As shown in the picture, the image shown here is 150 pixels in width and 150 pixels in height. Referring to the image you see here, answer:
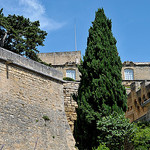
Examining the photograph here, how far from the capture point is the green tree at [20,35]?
2266 cm

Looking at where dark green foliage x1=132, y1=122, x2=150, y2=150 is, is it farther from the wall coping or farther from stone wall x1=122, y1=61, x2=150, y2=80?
stone wall x1=122, y1=61, x2=150, y2=80

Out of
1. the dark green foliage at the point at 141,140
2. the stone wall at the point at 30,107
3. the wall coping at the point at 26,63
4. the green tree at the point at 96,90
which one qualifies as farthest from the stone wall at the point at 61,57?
the dark green foliage at the point at 141,140

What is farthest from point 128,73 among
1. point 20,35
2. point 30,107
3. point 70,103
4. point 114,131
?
point 114,131

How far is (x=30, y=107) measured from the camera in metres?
14.2

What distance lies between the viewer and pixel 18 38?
22.8 meters

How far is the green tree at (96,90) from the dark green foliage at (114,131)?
431mm

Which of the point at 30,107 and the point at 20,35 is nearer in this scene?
the point at 30,107

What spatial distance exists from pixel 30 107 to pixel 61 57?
66.6 feet

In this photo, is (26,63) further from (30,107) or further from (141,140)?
(141,140)

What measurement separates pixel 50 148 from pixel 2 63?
4.38 m

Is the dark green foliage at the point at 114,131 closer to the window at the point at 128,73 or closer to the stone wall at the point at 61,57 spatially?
the window at the point at 128,73

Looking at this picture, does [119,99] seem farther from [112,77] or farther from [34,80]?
[34,80]

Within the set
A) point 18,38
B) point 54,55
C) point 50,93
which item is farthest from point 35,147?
point 54,55

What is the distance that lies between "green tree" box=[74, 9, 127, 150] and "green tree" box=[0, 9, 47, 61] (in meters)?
9.64
